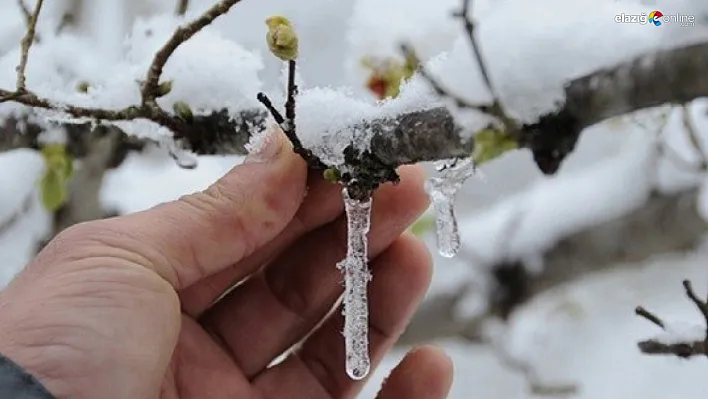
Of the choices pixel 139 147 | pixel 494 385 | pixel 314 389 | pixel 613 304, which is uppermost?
pixel 139 147

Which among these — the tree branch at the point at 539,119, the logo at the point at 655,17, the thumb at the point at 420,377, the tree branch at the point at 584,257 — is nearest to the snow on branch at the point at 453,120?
the tree branch at the point at 539,119

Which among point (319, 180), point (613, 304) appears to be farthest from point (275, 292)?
point (613, 304)

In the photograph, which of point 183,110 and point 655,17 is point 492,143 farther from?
point 183,110

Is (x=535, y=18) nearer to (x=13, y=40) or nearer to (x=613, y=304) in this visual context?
(x=13, y=40)

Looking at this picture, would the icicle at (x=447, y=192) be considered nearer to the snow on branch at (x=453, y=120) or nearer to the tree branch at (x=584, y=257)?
the snow on branch at (x=453, y=120)

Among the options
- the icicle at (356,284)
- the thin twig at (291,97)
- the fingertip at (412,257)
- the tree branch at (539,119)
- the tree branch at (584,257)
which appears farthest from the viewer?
the tree branch at (584,257)
